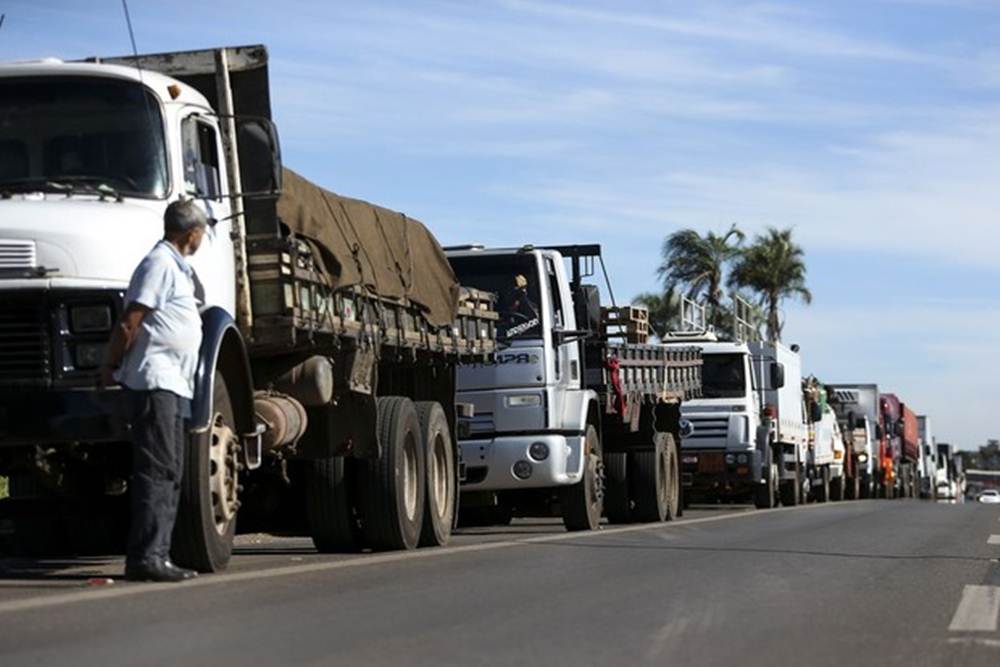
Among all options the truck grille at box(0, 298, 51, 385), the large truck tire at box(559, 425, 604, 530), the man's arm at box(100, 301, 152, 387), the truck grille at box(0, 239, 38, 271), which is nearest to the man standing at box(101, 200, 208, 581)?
the man's arm at box(100, 301, 152, 387)

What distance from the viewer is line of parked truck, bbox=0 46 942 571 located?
33.0 feet

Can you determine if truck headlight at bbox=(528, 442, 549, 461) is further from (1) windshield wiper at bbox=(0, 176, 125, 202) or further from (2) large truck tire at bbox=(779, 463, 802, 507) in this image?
(2) large truck tire at bbox=(779, 463, 802, 507)

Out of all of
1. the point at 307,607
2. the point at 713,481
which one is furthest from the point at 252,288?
the point at 713,481

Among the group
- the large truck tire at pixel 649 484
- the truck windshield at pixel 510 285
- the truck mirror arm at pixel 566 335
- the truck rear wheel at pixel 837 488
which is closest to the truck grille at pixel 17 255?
the truck windshield at pixel 510 285

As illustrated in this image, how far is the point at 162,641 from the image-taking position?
23.5 ft

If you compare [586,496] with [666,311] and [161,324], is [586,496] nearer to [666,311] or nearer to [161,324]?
[161,324]

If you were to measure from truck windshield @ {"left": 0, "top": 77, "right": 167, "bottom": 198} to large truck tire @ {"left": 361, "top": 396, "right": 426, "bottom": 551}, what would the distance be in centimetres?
375

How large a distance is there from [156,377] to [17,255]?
1075 millimetres

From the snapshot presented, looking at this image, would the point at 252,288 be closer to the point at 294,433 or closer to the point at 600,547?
the point at 294,433

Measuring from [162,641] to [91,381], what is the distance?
10.2ft

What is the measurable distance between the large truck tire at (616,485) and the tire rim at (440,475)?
6.79 metres

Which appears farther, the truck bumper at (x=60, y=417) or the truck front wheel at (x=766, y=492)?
the truck front wheel at (x=766, y=492)

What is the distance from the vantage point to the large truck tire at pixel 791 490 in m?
37.9

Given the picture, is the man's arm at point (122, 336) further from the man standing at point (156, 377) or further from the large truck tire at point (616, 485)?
the large truck tire at point (616, 485)
